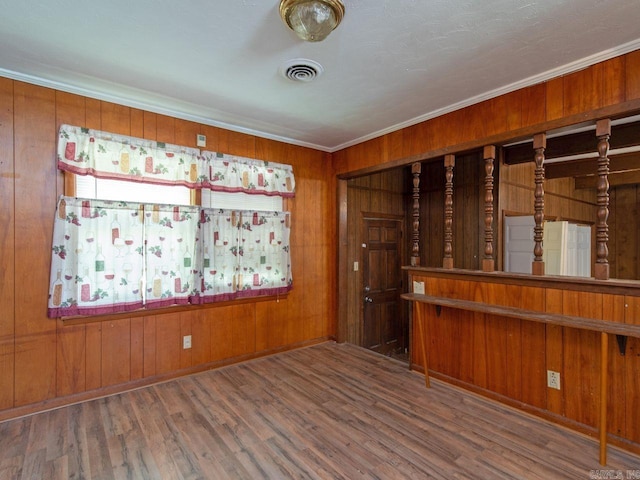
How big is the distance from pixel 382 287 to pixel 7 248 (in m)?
4.23

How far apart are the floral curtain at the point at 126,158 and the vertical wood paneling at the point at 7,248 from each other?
0.32 m

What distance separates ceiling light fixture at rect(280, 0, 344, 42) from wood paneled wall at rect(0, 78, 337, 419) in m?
1.96

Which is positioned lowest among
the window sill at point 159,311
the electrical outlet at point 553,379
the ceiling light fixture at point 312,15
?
the electrical outlet at point 553,379

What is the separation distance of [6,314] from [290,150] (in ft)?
10.2

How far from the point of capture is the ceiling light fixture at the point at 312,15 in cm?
163

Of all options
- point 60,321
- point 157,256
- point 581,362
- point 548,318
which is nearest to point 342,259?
point 157,256

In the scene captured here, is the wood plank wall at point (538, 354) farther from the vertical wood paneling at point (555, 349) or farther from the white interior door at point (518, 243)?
the white interior door at point (518, 243)

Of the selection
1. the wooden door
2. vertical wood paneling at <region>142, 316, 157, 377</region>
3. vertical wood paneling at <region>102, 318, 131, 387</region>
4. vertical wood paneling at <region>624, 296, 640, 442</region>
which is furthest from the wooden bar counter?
vertical wood paneling at <region>102, 318, 131, 387</region>

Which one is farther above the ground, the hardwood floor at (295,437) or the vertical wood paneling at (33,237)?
the vertical wood paneling at (33,237)

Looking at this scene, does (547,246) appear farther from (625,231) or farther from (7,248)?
(7,248)

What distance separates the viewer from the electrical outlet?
2.37m

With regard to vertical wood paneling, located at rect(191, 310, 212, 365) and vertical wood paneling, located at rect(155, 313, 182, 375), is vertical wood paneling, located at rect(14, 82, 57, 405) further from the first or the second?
vertical wood paneling, located at rect(191, 310, 212, 365)

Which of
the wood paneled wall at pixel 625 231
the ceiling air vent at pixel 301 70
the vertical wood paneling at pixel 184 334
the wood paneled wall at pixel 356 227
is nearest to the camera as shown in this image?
the ceiling air vent at pixel 301 70

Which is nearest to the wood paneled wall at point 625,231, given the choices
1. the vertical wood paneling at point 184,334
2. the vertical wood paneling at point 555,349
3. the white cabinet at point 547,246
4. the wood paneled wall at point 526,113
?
the white cabinet at point 547,246
